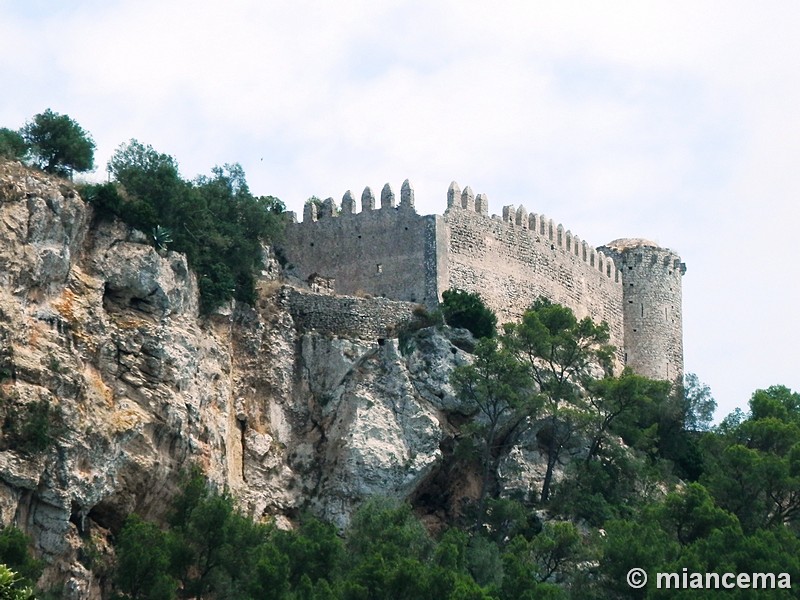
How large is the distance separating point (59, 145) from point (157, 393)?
7.37m

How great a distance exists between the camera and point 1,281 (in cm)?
3834

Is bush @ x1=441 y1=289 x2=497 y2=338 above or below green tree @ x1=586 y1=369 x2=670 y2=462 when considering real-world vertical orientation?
above

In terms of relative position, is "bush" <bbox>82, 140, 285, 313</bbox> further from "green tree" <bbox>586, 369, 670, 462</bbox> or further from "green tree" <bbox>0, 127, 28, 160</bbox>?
"green tree" <bbox>586, 369, 670, 462</bbox>

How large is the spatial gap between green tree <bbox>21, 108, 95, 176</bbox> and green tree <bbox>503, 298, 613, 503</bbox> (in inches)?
463

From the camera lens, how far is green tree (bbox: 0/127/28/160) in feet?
138

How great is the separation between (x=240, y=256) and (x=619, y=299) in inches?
634

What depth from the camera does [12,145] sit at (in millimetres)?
43375

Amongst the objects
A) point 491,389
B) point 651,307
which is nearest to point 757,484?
point 491,389

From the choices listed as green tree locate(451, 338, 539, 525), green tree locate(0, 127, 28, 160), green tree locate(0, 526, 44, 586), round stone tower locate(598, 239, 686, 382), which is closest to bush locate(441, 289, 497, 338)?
green tree locate(451, 338, 539, 525)

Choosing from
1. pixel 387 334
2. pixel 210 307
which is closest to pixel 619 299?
pixel 387 334

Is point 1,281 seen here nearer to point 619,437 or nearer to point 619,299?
point 619,437

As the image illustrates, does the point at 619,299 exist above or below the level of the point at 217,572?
above

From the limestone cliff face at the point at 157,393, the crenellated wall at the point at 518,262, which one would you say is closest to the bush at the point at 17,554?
the limestone cliff face at the point at 157,393

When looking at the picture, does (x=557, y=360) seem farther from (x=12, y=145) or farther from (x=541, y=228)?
(x=12, y=145)
